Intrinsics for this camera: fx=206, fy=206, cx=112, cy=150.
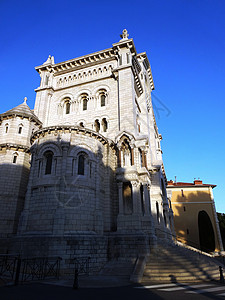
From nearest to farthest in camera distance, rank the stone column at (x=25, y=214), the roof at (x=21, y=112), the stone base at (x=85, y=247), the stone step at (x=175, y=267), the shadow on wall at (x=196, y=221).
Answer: the stone step at (x=175, y=267), the stone base at (x=85, y=247), the stone column at (x=25, y=214), the roof at (x=21, y=112), the shadow on wall at (x=196, y=221)

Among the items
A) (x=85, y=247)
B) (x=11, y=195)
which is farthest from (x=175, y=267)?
(x=11, y=195)

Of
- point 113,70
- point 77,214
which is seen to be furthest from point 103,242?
point 113,70

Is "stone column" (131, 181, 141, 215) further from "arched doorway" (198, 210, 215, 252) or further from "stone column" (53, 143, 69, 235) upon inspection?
"arched doorway" (198, 210, 215, 252)

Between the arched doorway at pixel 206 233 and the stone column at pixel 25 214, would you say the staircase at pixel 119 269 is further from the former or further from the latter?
the arched doorway at pixel 206 233

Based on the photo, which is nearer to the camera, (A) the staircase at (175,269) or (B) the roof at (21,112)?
(A) the staircase at (175,269)

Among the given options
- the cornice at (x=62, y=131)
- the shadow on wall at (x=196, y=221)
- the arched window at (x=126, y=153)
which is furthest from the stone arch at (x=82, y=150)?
the shadow on wall at (x=196, y=221)

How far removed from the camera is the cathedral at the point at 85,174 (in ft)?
51.2

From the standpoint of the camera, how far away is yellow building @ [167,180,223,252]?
35406 mm

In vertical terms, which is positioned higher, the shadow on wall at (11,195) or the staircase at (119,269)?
the shadow on wall at (11,195)

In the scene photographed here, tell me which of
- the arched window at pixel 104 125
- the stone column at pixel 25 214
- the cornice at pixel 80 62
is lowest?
the stone column at pixel 25 214

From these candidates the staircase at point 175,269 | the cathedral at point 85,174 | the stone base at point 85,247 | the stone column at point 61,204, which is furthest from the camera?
the cathedral at point 85,174

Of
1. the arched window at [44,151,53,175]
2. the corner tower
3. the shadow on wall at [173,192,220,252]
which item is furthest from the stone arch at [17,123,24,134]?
the shadow on wall at [173,192,220,252]

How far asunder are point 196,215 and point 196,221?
→ 1129mm

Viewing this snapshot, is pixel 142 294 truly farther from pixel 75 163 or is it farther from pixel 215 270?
pixel 75 163
